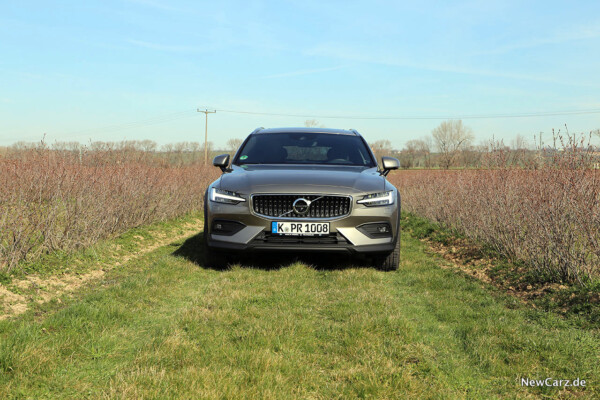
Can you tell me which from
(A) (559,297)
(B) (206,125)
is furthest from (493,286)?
(B) (206,125)

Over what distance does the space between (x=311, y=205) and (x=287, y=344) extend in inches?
94.0

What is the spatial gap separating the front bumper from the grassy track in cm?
43

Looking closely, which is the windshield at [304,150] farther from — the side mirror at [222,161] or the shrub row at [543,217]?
the shrub row at [543,217]

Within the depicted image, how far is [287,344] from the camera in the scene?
3.42 m

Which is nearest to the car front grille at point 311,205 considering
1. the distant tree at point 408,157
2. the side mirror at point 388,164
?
the side mirror at point 388,164

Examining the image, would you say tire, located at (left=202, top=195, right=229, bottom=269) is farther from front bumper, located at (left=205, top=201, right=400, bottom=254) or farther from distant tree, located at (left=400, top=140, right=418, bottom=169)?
distant tree, located at (left=400, top=140, right=418, bottom=169)

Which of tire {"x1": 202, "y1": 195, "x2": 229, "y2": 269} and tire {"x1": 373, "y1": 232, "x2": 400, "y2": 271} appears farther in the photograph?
tire {"x1": 373, "y1": 232, "x2": 400, "y2": 271}

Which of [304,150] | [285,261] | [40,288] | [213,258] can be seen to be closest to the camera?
[40,288]

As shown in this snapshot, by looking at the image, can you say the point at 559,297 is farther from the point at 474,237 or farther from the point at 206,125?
the point at 206,125

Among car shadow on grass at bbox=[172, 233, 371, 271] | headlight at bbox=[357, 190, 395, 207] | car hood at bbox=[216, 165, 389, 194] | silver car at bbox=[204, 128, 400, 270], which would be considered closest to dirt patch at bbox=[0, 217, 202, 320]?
car shadow on grass at bbox=[172, 233, 371, 271]

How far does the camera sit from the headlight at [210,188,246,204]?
5.67 m

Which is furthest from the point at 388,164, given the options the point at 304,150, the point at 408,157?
the point at 408,157

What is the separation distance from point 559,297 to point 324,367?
130 inches

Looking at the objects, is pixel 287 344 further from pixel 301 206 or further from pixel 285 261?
pixel 285 261
